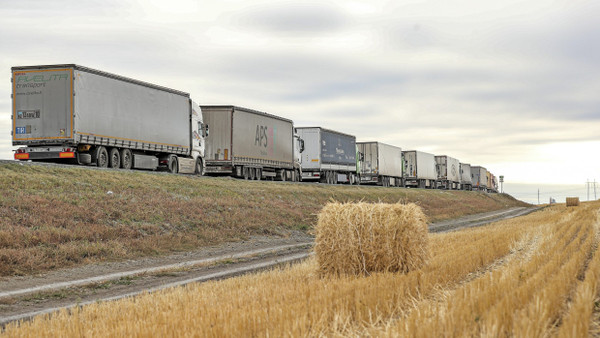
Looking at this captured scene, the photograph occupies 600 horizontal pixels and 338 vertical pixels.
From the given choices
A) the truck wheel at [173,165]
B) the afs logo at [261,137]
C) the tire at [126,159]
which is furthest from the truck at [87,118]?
the afs logo at [261,137]

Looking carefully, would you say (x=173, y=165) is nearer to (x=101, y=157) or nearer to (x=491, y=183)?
(x=101, y=157)

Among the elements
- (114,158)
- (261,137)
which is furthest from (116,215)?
(261,137)

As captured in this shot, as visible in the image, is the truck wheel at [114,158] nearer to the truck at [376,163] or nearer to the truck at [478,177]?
the truck at [376,163]

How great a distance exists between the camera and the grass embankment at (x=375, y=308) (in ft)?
18.8

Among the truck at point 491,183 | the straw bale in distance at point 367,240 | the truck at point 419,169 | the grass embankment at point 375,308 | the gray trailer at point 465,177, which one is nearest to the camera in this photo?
the grass embankment at point 375,308

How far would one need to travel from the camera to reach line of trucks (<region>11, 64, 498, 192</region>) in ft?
95.2

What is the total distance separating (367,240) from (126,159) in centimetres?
2324

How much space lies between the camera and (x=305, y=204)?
3866 cm

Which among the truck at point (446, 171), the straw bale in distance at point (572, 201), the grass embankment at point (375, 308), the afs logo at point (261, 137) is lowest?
the straw bale in distance at point (572, 201)

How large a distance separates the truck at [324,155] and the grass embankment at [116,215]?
18393 mm

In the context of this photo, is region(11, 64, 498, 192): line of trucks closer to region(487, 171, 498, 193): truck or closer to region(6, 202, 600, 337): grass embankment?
region(6, 202, 600, 337): grass embankment

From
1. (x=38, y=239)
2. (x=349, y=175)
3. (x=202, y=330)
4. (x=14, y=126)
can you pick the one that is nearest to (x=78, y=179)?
(x=14, y=126)

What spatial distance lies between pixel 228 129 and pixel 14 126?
14.7 m

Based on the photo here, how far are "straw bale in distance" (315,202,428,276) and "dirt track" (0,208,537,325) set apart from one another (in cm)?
352
